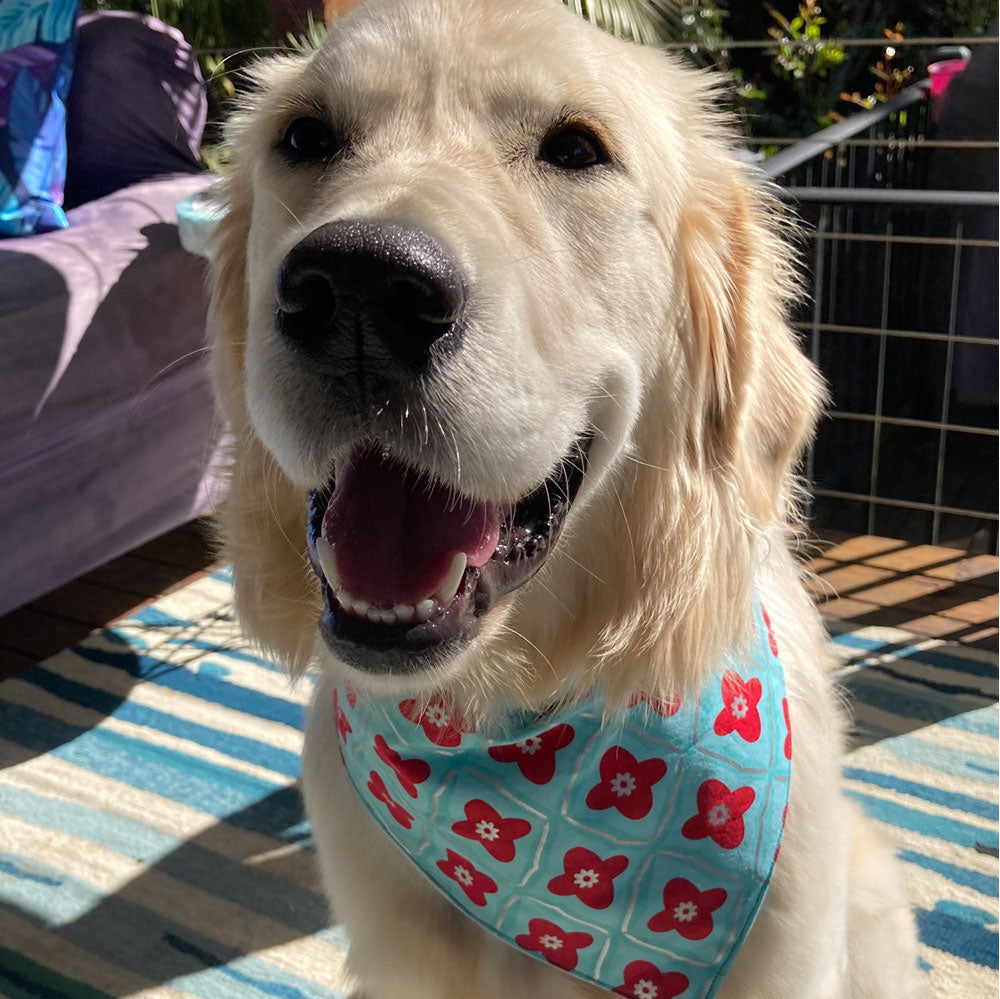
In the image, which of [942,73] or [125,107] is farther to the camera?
[942,73]

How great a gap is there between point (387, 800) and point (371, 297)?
71 cm

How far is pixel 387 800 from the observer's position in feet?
4.15

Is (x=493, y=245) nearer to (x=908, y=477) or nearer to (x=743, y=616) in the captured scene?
(x=743, y=616)

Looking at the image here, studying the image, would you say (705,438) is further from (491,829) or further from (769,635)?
(491,829)

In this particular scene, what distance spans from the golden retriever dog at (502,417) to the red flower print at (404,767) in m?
0.03

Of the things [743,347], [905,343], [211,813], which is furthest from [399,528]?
[905,343]

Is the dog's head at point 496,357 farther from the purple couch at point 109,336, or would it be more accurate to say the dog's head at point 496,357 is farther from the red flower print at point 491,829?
the purple couch at point 109,336

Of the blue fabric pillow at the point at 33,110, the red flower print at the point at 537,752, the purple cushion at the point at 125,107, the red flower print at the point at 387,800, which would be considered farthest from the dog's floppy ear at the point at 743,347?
the purple cushion at the point at 125,107

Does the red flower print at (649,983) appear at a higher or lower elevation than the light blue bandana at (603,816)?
lower

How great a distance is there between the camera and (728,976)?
4.05 feet

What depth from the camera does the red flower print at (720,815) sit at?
120cm

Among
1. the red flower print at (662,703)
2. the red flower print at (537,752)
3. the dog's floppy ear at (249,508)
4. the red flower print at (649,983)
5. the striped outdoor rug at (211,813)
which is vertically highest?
the dog's floppy ear at (249,508)

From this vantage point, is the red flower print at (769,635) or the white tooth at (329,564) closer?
the white tooth at (329,564)

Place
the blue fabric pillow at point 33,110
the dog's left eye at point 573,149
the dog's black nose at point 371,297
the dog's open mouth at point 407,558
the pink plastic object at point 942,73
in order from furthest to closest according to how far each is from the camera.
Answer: the pink plastic object at point 942,73 < the blue fabric pillow at point 33,110 < the dog's left eye at point 573,149 < the dog's open mouth at point 407,558 < the dog's black nose at point 371,297
